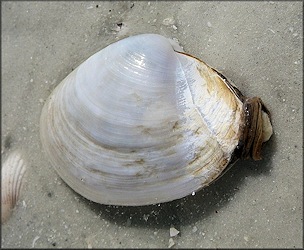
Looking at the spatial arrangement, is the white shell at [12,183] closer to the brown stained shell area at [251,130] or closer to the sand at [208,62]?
the sand at [208,62]

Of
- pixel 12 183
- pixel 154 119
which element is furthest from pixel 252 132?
pixel 12 183

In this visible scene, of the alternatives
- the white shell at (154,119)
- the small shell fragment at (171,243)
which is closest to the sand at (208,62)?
the small shell fragment at (171,243)

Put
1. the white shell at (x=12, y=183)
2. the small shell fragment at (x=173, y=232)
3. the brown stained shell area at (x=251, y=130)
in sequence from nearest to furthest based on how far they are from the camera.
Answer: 1. the brown stained shell area at (x=251, y=130)
2. the small shell fragment at (x=173, y=232)
3. the white shell at (x=12, y=183)

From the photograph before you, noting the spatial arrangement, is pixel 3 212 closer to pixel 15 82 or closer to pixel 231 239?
pixel 15 82

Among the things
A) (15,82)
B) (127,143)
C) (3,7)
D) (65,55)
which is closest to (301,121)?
(127,143)

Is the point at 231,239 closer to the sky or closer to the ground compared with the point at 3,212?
closer to the sky

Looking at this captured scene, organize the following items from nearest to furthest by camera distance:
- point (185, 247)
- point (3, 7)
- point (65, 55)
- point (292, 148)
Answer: point (292, 148) < point (185, 247) < point (65, 55) < point (3, 7)

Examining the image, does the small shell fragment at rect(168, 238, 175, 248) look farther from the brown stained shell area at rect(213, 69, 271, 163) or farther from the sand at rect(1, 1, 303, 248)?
the brown stained shell area at rect(213, 69, 271, 163)
